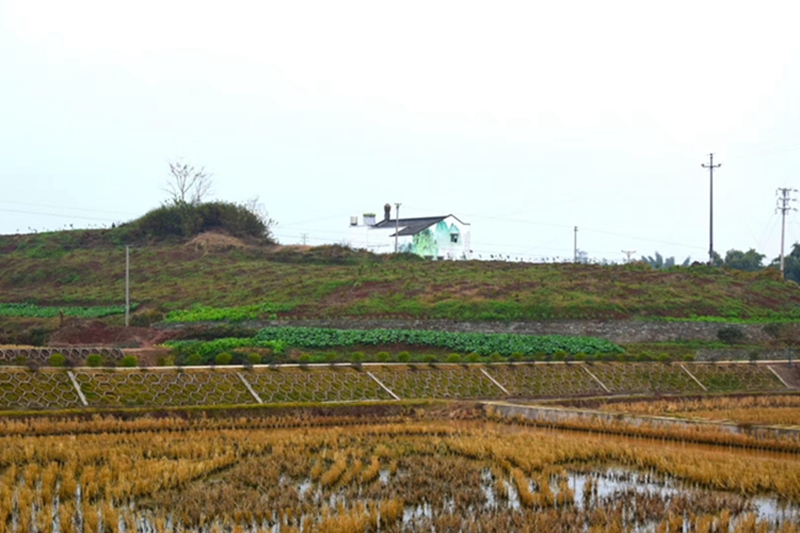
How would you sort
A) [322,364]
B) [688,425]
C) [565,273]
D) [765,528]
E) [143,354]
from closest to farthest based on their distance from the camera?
[765,528]
[688,425]
[322,364]
[143,354]
[565,273]

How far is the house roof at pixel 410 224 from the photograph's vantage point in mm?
70488

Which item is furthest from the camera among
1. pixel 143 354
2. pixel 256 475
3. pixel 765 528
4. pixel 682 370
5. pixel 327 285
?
pixel 327 285

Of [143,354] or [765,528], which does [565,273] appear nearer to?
[143,354]

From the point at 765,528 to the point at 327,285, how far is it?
4050 centimetres

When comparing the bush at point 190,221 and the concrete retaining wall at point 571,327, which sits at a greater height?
the bush at point 190,221

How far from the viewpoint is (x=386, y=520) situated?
43.9ft

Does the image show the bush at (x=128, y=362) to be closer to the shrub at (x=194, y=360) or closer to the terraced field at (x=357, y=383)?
the terraced field at (x=357, y=383)

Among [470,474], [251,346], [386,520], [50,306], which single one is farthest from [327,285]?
[386,520]

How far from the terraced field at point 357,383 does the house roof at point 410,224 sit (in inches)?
1342

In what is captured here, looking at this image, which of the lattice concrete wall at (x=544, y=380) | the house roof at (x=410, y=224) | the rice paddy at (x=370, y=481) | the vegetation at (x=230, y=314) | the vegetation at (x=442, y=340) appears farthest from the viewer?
the house roof at (x=410, y=224)

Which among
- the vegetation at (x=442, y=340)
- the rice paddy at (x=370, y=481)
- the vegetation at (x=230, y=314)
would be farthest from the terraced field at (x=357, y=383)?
the vegetation at (x=230, y=314)

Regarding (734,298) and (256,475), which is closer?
(256,475)

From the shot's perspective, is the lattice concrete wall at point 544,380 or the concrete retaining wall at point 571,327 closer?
the lattice concrete wall at point 544,380

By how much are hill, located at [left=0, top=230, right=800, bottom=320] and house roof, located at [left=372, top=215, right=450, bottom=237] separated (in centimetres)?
485
